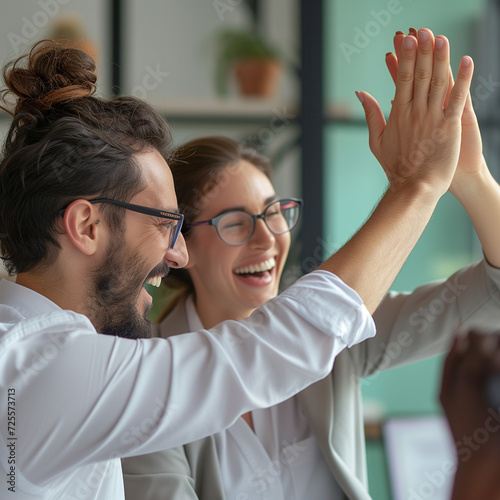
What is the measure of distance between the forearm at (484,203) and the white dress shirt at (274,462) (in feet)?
1.64

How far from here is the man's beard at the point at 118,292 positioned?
2.86 ft

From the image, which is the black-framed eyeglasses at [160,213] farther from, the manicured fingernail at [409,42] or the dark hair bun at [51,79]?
the manicured fingernail at [409,42]

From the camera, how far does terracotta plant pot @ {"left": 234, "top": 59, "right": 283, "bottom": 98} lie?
2.45 metres

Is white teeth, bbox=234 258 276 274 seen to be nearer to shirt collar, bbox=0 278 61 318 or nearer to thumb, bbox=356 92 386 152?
thumb, bbox=356 92 386 152

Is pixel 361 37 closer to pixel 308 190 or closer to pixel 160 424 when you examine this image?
pixel 308 190

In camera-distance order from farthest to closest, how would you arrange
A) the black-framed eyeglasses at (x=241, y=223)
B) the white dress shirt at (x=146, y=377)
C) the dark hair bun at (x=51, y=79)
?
1. the black-framed eyeglasses at (x=241, y=223)
2. the dark hair bun at (x=51, y=79)
3. the white dress shirt at (x=146, y=377)

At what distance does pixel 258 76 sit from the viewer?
2465 millimetres

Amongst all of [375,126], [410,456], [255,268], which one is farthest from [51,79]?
[410,456]

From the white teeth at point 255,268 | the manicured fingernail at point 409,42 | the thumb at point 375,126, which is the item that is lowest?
the white teeth at point 255,268

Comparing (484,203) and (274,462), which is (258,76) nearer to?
(484,203)

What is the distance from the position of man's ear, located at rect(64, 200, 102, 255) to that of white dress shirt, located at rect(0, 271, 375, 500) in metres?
0.13

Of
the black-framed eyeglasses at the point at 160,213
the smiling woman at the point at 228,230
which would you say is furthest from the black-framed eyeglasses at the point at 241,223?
the black-framed eyeglasses at the point at 160,213

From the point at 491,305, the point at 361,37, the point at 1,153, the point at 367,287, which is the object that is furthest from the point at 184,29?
the point at 367,287

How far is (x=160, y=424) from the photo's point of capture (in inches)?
27.3
